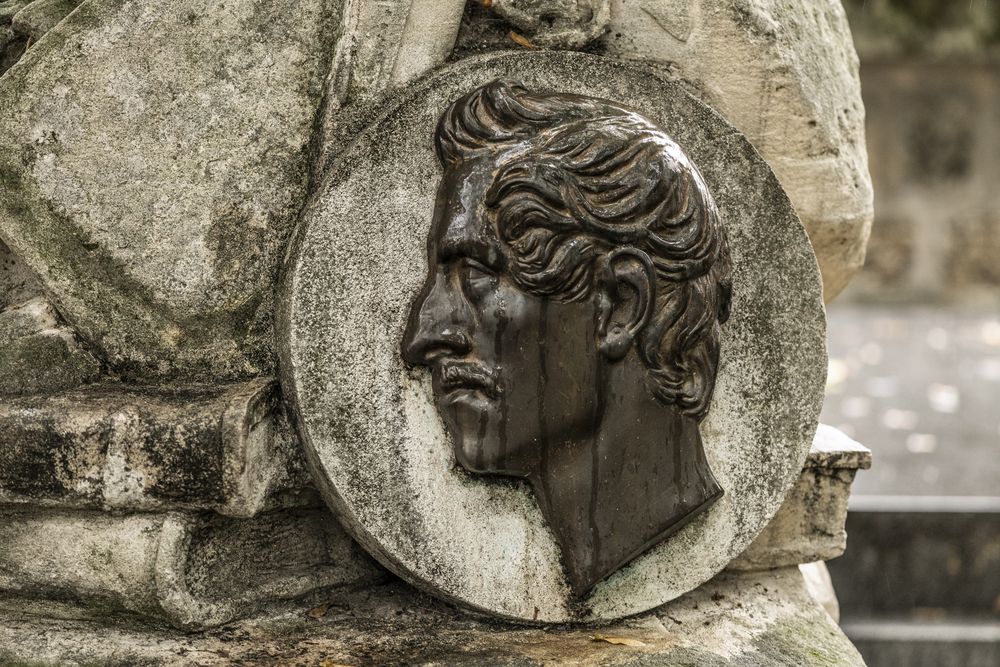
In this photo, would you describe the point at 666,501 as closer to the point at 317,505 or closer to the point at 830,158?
the point at 317,505

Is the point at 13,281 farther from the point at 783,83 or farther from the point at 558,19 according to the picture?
the point at 783,83

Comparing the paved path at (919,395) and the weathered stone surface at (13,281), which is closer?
the weathered stone surface at (13,281)

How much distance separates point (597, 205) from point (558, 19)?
417 mm

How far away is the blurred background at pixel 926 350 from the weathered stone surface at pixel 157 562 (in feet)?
6.95

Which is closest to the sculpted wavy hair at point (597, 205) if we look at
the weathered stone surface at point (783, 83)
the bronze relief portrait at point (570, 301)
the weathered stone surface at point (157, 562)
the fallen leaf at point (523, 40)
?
the bronze relief portrait at point (570, 301)

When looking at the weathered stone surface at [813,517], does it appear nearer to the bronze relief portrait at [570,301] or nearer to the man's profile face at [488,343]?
the bronze relief portrait at [570,301]

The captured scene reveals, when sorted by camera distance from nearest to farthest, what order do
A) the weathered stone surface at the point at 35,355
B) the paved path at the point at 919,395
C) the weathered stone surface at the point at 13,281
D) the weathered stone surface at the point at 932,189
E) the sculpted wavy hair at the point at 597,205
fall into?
1. the sculpted wavy hair at the point at 597,205
2. the weathered stone surface at the point at 35,355
3. the weathered stone surface at the point at 13,281
4. the paved path at the point at 919,395
5. the weathered stone surface at the point at 932,189

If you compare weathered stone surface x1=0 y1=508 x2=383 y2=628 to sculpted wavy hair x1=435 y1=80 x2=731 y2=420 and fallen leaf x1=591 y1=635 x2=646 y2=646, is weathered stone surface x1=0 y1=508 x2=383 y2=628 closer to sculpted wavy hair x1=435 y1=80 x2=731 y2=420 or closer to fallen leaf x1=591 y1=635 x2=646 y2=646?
fallen leaf x1=591 y1=635 x2=646 y2=646

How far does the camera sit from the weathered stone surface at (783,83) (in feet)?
7.43

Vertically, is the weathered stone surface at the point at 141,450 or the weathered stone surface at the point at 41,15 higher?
the weathered stone surface at the point at 41,15

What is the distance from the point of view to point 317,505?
222 centimetres

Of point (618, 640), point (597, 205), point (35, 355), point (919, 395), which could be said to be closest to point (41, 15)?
point (35, 355)

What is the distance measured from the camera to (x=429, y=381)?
2061 millimetres

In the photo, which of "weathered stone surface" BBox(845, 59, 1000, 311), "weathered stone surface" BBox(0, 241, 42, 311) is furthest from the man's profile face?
"weathered stone surface" BBox(845, 59, 1000, 311)
